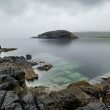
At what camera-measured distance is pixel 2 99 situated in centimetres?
2838

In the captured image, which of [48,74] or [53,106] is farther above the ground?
[53,106]

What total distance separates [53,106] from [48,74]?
44.7 m

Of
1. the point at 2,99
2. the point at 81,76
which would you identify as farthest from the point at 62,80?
the point at 2,99

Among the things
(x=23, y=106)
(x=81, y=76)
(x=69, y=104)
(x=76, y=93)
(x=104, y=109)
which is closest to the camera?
(x=104, y=109)

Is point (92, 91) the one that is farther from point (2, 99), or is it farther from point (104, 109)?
point (2, 99)

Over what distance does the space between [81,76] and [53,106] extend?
139ft

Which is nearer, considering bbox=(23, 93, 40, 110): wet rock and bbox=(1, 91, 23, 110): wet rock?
bbox=(1, 91, 23, 110): wet rock

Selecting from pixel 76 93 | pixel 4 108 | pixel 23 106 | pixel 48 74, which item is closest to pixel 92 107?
pixel 76 93

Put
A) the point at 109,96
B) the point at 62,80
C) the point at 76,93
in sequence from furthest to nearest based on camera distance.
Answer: the point at 62,80 → the point at 109,96 → the point at 76,93

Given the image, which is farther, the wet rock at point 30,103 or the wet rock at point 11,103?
the wet rock at point 30,103

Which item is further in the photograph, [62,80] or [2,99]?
[62,80]

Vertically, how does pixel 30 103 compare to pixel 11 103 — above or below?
below

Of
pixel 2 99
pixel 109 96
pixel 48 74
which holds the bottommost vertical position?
pixel 48 74

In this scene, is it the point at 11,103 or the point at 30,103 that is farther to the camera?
the point at 30,103
